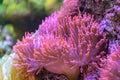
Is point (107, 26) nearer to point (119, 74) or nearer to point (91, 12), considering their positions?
point (91, 12)

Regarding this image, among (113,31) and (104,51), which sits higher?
(113,31)

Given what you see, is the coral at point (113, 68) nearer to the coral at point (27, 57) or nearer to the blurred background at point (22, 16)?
the coral at point (27, 57)

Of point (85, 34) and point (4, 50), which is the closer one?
point (85, 34)

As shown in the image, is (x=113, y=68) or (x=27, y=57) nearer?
(x=113, y=68)

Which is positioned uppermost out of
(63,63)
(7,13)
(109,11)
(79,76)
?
(7,13)

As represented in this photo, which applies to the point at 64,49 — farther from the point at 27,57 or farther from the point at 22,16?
the point at 22,16

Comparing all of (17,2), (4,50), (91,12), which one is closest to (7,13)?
(17,2)

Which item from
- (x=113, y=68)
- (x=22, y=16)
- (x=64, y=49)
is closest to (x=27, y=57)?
(x=64, y=49)

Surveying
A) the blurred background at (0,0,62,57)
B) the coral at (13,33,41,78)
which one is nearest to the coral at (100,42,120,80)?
the coral at (13,33,41,78)
